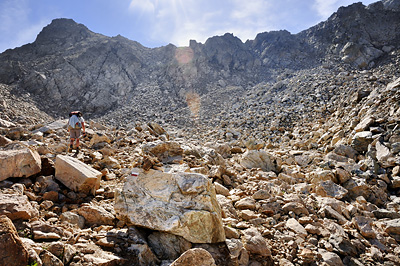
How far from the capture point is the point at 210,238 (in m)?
3.39

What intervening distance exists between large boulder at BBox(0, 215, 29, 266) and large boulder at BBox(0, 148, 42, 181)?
248 cm

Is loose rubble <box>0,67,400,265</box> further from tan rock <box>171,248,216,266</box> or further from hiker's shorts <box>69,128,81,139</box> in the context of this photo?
hiker's shorts <box>69,128,81,139</box>

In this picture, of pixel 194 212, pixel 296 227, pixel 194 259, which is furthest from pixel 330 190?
pixel 194 259

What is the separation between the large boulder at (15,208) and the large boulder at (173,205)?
1.27 metres

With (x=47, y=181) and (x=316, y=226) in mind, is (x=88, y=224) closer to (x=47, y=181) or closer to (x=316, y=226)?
(x=47, y=181)

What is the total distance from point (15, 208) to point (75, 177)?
Result: 1.57 metres

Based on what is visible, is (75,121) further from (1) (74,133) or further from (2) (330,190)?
(2) (330,190)

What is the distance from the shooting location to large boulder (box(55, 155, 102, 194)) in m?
4.55

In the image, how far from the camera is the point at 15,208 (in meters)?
3.02

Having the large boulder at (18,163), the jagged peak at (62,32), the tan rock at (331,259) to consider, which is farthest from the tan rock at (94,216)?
the jagged peak at (62,32)

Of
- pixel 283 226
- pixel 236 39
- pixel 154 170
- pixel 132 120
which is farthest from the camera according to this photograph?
pixel 236 39

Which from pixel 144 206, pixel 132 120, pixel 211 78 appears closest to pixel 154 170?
pixel 144 206

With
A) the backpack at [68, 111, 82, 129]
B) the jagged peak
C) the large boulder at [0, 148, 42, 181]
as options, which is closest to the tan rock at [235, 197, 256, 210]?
the large boulder at [0, 148, 42, 181]

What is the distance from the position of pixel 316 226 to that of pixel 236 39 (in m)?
43.3
